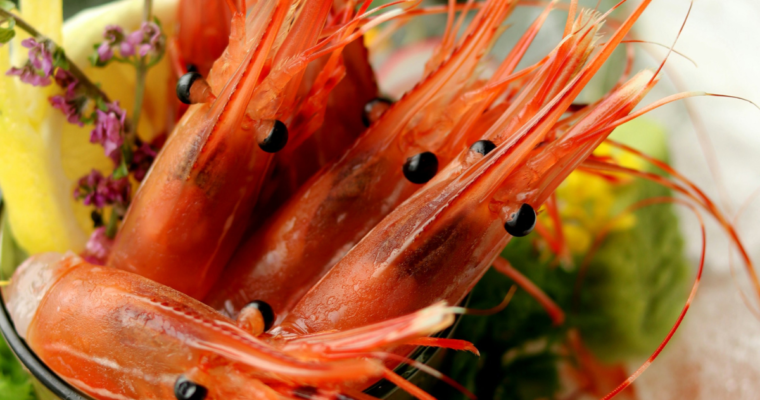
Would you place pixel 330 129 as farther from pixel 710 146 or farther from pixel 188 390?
pixel 710 146

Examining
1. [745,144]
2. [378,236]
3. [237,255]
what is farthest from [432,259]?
[745,144]

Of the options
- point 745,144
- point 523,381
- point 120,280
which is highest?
point 745,144

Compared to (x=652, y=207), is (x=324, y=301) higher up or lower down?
lower down

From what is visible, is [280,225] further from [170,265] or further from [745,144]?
[745,144]

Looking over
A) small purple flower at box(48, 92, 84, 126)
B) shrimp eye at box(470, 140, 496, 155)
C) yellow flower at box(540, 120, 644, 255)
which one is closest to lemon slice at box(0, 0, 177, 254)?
small purple flower at box(48, 92, 84, 126)

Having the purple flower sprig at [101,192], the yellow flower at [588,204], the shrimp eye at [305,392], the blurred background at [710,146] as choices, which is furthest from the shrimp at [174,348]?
the blurred background at [710,146]

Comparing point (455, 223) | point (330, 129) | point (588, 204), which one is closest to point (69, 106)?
point (330, 129)

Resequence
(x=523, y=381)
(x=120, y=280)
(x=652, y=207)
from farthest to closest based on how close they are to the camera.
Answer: (x=652, y=207), (x=523, y=381), (x=120, y=280)

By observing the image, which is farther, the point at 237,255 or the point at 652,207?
the point at 652,207

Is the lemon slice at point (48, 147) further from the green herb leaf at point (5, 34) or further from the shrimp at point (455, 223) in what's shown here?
the shrimp at point (455, 223)
